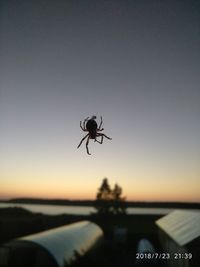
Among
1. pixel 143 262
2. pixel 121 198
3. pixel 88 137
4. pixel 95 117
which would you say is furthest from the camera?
pixel 121 198

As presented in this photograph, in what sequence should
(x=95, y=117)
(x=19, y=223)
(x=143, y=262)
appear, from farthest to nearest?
(x=19, y=223) → (x=143, y=262) → (x=95, y=117)

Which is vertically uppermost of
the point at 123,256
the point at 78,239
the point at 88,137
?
the point at 88,137

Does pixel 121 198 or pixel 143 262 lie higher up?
pixel 121 198

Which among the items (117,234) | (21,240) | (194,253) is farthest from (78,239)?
(117,234)

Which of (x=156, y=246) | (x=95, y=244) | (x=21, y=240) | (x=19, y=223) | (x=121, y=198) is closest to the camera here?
(x=21, y=240)

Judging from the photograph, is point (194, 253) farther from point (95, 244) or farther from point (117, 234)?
point (117, 234)

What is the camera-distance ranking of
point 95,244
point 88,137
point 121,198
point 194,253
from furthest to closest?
point 121,198 → point 95,244 → point 194,253 → point 88,137

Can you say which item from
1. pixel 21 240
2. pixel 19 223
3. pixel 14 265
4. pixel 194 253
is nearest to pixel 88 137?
pixel 194 253

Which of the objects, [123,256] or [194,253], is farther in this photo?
[123,256]

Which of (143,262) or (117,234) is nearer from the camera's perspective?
(143,262)

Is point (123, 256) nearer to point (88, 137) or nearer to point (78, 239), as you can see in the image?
point (78, 239)
